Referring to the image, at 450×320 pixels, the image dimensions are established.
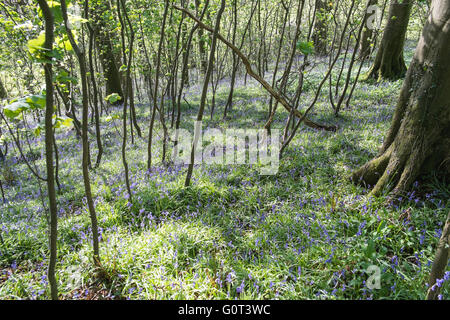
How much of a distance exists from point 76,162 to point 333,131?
24.7 feet

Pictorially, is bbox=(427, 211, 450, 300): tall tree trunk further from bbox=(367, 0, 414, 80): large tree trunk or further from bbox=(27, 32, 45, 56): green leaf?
bbox=(367, 0, 414, 80): large tree trunk

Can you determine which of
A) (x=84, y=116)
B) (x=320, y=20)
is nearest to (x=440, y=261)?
(x=84, y=116)

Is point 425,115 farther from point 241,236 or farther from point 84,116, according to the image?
point 84,116

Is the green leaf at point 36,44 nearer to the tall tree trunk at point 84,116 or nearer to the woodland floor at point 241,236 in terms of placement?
the tall tree trunk at point 84,116

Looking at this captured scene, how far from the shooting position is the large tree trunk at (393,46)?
910 centimetres

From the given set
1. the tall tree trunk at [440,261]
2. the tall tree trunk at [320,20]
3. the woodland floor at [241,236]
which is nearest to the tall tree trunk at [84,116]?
the woodland floor at [241,236]

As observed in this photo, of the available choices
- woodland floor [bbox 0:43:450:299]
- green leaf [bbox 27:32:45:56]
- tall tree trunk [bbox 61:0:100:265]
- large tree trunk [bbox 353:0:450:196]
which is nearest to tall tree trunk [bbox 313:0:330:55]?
large tree trunk [bbox 353:0:450:196]

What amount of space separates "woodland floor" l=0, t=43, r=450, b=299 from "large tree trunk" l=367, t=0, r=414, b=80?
228 inches

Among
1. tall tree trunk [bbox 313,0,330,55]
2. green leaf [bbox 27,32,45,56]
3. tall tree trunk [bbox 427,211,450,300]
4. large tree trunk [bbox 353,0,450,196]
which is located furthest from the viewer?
tall tree trunk [bbox 313,0,330,55]

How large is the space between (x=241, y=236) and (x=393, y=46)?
9.97m

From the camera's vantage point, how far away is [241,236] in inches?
139

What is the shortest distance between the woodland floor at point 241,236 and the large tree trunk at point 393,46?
5801 millimetres

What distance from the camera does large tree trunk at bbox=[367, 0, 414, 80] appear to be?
910 cm
